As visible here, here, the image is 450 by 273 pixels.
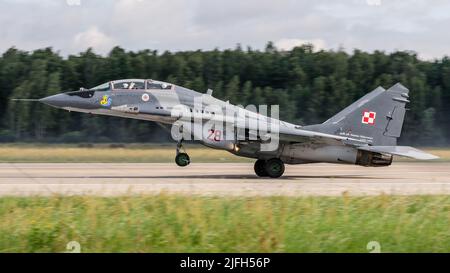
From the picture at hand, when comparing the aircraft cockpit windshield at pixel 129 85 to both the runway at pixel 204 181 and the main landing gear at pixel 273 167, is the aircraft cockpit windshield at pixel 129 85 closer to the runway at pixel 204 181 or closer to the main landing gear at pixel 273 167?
the runway at pixel 204 181

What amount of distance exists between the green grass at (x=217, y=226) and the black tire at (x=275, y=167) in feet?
28.0

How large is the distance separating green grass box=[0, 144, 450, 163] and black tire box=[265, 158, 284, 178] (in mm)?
8618

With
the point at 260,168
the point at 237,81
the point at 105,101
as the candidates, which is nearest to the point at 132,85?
the point at 105,101

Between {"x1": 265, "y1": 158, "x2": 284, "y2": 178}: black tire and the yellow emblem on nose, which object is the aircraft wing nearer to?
{"x1": 265, "y1": 158, "x2": 284, "y2": 178}: black tire

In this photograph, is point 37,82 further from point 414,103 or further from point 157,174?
point 157,174

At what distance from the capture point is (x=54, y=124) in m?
41.2

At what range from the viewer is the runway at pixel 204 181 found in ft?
52.6

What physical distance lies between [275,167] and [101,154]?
11388 millimetres

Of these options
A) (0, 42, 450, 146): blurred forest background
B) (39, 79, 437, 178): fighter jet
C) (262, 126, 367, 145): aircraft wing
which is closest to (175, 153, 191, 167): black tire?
(39, 79, 437, 178): fighter jet

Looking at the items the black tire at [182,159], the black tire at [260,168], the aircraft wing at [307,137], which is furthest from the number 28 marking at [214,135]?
the black tire at [260,168]

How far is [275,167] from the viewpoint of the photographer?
21.3 m

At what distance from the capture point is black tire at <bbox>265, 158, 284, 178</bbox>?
839 inches

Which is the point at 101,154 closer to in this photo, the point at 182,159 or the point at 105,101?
the point at 105,101
